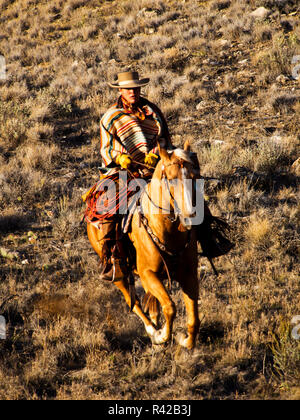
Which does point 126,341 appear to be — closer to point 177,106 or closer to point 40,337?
point 40,337

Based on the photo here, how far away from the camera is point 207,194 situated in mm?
9320

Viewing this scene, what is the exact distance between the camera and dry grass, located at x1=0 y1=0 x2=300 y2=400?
16.7ft

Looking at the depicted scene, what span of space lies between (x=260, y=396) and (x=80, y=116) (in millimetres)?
11601

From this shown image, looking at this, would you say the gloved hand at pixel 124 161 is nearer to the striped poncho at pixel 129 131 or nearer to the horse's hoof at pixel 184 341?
the striped poncho at pixel 129 131

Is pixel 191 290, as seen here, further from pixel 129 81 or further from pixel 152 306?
pixel 129 81

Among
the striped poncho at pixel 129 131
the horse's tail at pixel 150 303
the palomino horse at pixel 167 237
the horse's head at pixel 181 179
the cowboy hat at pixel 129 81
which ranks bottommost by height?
the horse's tail at pixel 150 303

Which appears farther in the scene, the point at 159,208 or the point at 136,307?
the point at 136,307

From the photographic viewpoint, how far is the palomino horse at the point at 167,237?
13.4ft

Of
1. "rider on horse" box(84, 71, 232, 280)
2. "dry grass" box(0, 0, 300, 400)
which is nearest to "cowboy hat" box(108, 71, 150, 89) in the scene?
"rider on horse" box(84, 71, 232, 280)

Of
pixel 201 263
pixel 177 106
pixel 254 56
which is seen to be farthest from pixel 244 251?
pixel 254 56

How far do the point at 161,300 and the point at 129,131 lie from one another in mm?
2360

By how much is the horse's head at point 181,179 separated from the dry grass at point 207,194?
6.81 ft

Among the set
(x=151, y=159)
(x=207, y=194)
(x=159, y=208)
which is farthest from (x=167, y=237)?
(x=207, y=194)

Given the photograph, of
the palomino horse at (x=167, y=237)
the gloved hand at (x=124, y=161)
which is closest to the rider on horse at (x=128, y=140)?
the gloved hand at (x=124, y=161)
